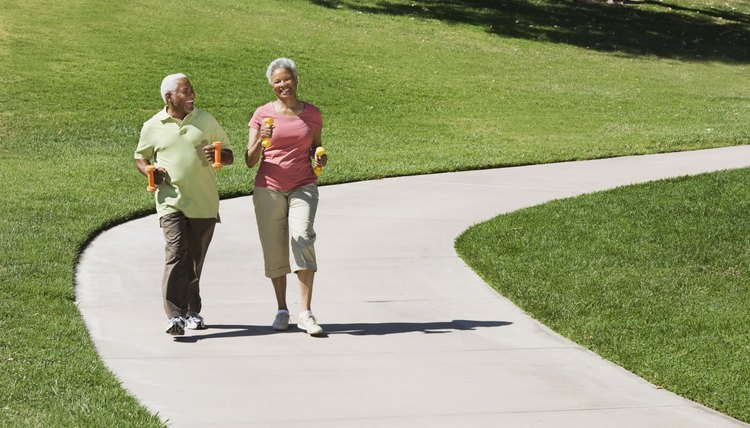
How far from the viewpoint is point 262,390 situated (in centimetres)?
670

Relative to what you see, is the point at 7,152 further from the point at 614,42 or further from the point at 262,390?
the point at 614,42

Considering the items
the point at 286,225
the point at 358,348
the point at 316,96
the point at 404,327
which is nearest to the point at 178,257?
the point at 286,225

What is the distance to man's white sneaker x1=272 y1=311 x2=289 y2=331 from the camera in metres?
8.05

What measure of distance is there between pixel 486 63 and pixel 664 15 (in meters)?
11.0

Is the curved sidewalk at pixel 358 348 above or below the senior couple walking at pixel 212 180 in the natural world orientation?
below

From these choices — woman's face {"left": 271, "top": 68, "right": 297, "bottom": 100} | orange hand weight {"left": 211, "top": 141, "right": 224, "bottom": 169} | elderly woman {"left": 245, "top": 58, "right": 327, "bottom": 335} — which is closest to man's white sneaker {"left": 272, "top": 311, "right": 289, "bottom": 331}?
elderly woman {"left": 245, "top": 58, "right": 327, "bottom": 335}

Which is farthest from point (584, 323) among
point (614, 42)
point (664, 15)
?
point (664, 15)

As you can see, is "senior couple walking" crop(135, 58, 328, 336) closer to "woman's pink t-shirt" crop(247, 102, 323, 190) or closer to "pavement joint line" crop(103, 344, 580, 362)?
"woman's pink t-shirt" crop(247, 102, 323, 190)

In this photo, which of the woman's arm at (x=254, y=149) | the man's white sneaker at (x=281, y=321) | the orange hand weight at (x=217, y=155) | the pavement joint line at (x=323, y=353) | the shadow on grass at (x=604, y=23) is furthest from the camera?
the shadow on grass at (x=604, y=23)

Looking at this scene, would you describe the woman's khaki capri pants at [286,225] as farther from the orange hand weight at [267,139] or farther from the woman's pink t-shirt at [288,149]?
the orange hand weight at [267,139]

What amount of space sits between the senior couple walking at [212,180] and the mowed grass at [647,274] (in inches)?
72.2

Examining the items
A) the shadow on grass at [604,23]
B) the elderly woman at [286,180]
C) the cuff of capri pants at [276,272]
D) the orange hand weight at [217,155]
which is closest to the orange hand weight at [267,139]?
the elderly woman at [286,180]

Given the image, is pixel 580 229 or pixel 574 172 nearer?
pixel 580 229

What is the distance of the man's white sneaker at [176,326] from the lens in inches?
304
